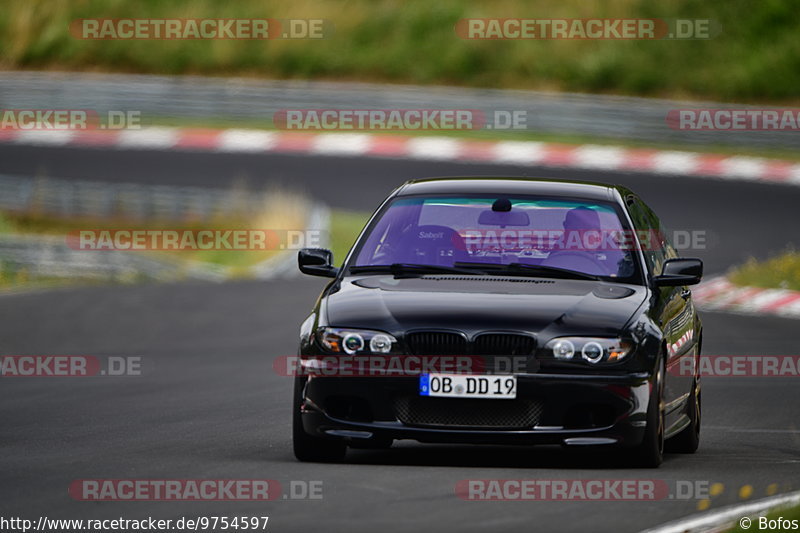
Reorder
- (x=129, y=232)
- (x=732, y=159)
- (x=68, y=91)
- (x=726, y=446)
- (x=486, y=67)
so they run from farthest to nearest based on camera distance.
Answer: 1. (x=486, y=67)
2. (x=68, y=91)
3. (x=732, y=159)
4. (x=129, y=232)
5. (x=726, y=446)

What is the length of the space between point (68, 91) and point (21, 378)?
75.0ft

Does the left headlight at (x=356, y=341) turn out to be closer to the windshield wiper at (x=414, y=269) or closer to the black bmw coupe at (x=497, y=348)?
the black bmw coupe at (x=497, y=348)

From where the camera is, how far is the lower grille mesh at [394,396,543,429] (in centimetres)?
834

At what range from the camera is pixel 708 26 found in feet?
134

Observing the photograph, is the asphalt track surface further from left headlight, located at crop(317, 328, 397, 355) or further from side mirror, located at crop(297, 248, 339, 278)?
side mirror, located at crop(297, 248, 339, 278)

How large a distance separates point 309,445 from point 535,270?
5.02 feet

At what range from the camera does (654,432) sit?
28.0ft

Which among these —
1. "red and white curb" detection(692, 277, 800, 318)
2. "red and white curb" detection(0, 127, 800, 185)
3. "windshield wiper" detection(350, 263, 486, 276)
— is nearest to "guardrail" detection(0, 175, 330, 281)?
"red and white curb" detection(0, 127, 800, 185)

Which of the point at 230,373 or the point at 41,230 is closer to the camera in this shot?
the point at 230,373

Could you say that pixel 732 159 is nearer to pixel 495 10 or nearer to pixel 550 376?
pixel 495 10

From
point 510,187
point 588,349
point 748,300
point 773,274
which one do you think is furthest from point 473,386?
point 773,274

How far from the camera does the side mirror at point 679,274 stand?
30.7 ft

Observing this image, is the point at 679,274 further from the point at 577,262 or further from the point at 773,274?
the point at 773,274

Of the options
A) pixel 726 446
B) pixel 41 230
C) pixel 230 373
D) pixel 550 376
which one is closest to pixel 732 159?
pixel 41 230
